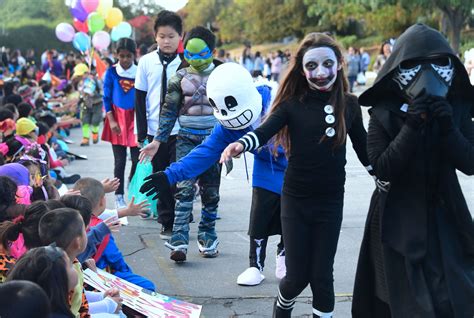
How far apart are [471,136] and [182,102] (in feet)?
11.3

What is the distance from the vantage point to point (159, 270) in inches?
260

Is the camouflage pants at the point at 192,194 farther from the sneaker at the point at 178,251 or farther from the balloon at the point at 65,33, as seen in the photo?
the balloon at the point at 65,33

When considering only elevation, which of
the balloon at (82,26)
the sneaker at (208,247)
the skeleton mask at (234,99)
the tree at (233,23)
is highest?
the skeleton mask at (234,99)

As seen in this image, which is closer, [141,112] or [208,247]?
[208,247]

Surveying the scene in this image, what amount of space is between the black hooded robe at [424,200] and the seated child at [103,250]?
220 centimetres

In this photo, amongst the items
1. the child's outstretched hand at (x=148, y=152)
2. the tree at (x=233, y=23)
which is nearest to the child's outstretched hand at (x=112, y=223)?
the child's outstretched hand at (x=148, y=152)

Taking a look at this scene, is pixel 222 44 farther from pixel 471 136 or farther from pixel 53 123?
pixel 471 136

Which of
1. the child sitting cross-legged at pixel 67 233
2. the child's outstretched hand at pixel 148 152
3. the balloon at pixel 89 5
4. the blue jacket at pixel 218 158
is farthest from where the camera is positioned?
the balloon at pixel 89 5

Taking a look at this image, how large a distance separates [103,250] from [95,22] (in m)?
15.8

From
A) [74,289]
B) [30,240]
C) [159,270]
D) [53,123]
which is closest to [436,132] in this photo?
[74,289]

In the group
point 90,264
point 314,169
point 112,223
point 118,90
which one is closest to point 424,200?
point 314,169

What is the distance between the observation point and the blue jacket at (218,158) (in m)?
4.81

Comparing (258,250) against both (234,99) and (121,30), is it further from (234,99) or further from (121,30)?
(121,30)

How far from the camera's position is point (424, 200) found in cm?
377
